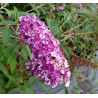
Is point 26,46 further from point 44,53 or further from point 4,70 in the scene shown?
point 4,70

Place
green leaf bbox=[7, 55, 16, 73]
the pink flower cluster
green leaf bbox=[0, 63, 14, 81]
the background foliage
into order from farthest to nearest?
green leaf bbox=[0, 63, 14, 81] → green leaf bbox=[7, 55, 16, 73] → the background foliage → the pink flower cluster

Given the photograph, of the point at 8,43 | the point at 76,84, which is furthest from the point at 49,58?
the point at 76,84

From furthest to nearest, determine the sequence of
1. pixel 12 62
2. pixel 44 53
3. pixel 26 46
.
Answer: pixel 12 62 < pixel 26 46 < pixel 44 53

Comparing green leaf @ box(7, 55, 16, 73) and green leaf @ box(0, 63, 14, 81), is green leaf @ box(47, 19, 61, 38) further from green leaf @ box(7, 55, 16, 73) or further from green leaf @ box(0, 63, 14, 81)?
green leaf @ box(0, 63, 14, 81)

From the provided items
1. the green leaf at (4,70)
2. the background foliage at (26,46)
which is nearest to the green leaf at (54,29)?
the background foliage at (26,46)

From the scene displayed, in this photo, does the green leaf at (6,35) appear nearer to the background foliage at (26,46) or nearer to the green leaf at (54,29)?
the background foliage at (26,46)

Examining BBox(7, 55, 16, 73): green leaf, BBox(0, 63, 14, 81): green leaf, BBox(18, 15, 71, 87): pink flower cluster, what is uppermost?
BBox(18, 15, 71, 87): pink flower cluster

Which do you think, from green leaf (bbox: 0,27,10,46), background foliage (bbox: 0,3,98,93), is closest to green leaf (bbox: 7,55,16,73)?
background foliage (bbox: 0,3,98,93)

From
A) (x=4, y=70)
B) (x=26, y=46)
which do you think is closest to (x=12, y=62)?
(x=4, y=70)

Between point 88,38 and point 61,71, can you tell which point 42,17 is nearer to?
point 88,38

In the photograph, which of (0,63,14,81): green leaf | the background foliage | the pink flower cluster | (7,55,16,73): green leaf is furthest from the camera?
(0,63,14,81): green leaf
